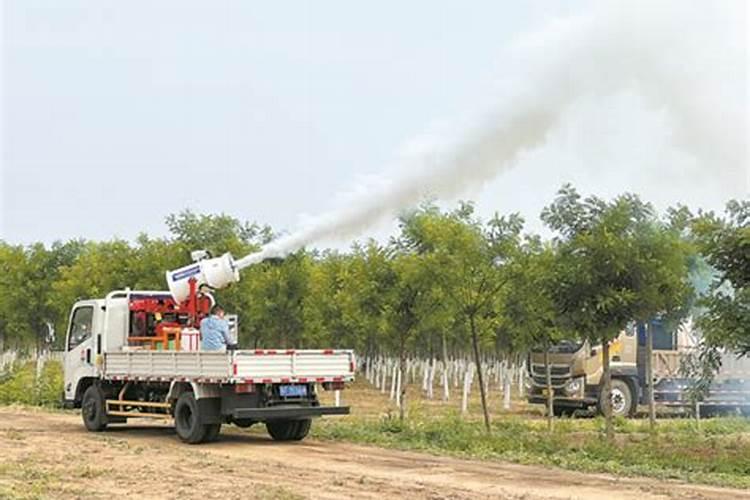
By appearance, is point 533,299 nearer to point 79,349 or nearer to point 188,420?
point 188,420

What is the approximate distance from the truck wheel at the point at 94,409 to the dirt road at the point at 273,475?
247 centimetres

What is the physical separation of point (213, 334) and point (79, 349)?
17.3ft

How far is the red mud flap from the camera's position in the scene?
1920 centimetres

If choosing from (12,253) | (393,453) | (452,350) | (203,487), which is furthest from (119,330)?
(452,350)

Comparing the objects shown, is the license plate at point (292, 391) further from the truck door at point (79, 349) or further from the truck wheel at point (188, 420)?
the truck door at point (79, 349)

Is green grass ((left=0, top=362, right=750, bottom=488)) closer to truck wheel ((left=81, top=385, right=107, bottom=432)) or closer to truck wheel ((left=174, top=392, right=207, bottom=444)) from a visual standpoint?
truck wheel ((left=81, top=385, right=107, bottom=432))

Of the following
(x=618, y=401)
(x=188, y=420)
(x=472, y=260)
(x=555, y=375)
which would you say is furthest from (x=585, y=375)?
(x=188, y=420)

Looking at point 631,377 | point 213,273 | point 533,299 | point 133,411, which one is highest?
point 213,273

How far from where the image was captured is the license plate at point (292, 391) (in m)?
19.7

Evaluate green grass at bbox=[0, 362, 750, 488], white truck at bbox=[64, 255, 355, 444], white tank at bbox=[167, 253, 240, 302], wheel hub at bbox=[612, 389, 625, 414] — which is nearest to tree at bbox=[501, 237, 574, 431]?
green grass at bbox=[0, 362, 750, 488]

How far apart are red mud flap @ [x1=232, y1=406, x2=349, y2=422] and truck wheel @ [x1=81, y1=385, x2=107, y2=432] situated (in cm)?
536

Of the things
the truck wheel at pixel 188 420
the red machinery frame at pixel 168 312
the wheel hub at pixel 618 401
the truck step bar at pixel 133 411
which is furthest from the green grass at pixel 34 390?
the wheel hub at pixel 618 401

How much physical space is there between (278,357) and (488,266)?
549 cm

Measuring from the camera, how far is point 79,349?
2427 cm
